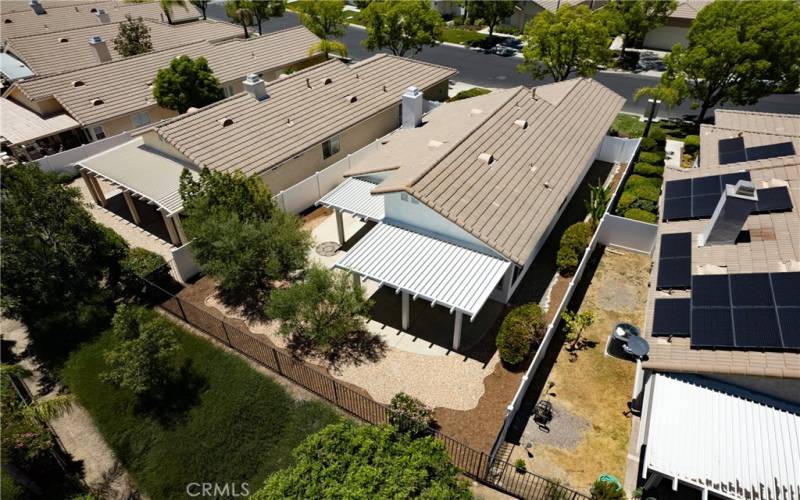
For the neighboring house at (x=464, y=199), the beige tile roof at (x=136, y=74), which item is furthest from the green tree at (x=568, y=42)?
the beige tile roof at (x=136, y=74)

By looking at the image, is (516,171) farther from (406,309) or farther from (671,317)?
(671,317)

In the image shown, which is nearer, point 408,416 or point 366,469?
point 366,469

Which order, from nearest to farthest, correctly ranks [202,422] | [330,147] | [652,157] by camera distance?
1. [202,422]
2. [330,147]
3. [652,157]

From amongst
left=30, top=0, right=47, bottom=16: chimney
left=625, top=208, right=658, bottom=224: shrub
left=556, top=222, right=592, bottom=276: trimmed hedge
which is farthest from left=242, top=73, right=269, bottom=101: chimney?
left=30, top=0, right=47, bottom=16: chimney

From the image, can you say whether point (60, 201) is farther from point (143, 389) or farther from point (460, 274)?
point (460, 274)

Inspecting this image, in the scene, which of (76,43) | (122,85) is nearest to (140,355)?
(122,85)
